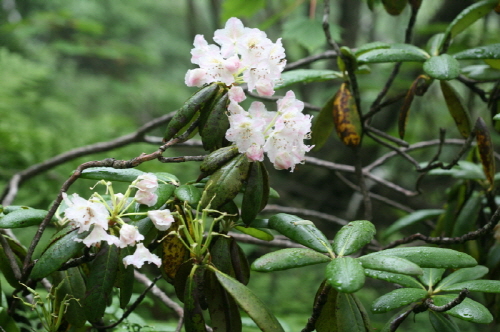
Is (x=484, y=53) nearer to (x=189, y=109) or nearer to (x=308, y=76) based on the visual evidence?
(x=308, y=76)

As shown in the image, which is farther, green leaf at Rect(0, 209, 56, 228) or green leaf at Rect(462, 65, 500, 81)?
green leaf at Rect(462, 65, 500, 81)

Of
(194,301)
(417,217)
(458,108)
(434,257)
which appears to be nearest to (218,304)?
(194,301)

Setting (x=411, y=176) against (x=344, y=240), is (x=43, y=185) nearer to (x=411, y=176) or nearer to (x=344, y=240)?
(x=344, y=240)

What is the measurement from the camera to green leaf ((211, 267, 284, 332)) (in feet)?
2.19

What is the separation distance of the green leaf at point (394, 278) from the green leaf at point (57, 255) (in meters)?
0.51

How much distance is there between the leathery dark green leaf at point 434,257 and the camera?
0.73 meters

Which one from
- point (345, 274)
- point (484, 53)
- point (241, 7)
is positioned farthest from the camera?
point (241, 7)

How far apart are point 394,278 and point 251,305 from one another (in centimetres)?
31

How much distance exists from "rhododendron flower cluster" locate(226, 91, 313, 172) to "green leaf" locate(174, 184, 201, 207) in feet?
0.37

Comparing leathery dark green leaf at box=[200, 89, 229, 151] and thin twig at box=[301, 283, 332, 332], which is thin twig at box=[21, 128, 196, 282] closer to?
leathery dark green leaf at box=[200, 89, 229, 151]

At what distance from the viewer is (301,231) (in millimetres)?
807

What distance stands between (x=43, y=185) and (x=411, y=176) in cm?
271

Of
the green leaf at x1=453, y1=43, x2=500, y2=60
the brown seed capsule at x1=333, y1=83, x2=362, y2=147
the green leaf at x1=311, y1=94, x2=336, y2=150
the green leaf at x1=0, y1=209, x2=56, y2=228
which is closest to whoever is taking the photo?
the green leaf at x1=0, y1=209, x2=56, y2=228

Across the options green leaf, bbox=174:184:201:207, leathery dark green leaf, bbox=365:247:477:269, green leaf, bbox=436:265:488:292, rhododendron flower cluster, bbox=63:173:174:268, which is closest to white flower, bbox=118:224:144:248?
rhododendron flower cluster, bbox=63:173:174:268
